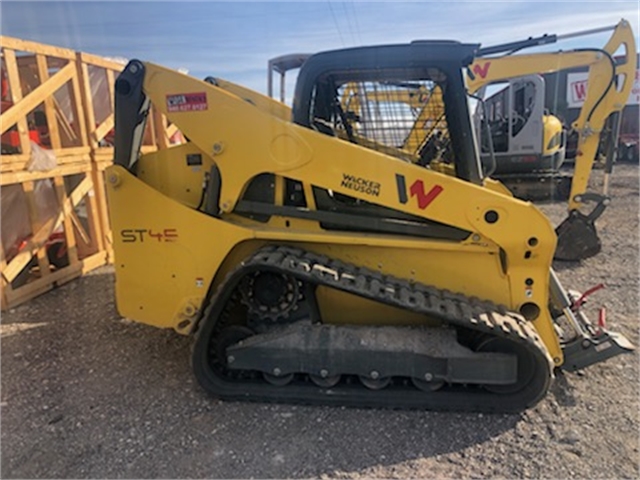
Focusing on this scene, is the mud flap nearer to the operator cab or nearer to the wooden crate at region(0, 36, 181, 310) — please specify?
the operator cab

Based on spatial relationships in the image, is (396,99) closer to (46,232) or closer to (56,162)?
(56,162)

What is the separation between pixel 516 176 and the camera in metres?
10.1

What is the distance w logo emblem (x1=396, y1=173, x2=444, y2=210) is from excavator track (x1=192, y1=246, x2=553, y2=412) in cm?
50

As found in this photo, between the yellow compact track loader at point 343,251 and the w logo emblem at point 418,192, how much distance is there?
0.04 ft

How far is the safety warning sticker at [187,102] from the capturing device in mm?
3000

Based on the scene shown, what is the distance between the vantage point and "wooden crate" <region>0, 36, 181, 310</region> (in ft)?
15.5

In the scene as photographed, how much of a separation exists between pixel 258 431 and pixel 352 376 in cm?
64

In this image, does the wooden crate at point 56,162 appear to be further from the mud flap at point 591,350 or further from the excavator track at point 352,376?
the mud flap at point 591,350

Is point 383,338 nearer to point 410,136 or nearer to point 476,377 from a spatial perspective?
point 476,377

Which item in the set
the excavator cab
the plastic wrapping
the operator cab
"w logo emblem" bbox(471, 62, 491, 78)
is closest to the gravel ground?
the operator cab

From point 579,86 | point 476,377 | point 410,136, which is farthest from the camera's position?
point 579,86

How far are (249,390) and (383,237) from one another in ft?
4.10

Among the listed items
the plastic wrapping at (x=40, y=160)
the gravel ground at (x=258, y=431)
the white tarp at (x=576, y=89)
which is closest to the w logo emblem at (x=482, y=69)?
the gravel ground at (x=258, y=431)

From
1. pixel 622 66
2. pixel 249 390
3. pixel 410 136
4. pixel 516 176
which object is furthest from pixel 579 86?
pixel 249 390
